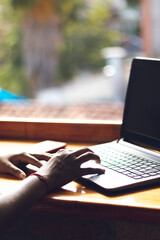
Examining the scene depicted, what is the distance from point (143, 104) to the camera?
134 centimetres

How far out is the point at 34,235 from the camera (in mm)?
1412

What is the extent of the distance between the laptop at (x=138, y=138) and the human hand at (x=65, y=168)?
3cm

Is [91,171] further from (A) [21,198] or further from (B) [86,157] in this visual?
(A) [21,198]

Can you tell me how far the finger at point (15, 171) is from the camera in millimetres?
1204

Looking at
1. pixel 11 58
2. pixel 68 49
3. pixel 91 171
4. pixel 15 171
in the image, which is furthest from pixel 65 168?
pixel 68 49

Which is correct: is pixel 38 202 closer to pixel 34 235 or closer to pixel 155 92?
pixel 34 235

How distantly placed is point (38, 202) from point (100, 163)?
0.78 feet

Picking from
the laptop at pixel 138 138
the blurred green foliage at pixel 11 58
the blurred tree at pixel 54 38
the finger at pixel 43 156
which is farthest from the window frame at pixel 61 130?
the blurred green foliage at pixel 11 58

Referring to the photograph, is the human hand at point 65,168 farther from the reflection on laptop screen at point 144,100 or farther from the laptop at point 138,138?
the reflection on laptop screen at point 144,100

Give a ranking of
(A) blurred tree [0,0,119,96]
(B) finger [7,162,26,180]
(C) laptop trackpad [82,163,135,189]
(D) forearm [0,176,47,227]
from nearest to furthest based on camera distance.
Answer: (D) forearm [0,176,47,227], (C) laptop trackpad [82,163,135,189], (B) finger [7,162,26,180], (A) blurred tree [0,0,119,96]

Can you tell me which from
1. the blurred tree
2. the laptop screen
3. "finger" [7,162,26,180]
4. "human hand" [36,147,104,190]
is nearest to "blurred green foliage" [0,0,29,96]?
the blurred tree

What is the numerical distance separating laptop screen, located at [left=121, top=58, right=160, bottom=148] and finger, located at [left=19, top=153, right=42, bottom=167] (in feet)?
1.01

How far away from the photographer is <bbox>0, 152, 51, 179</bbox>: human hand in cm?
122

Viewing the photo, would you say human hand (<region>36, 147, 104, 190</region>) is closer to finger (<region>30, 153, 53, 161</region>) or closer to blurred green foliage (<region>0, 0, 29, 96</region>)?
finger (<region>30, 153, 53, 161</region>)
